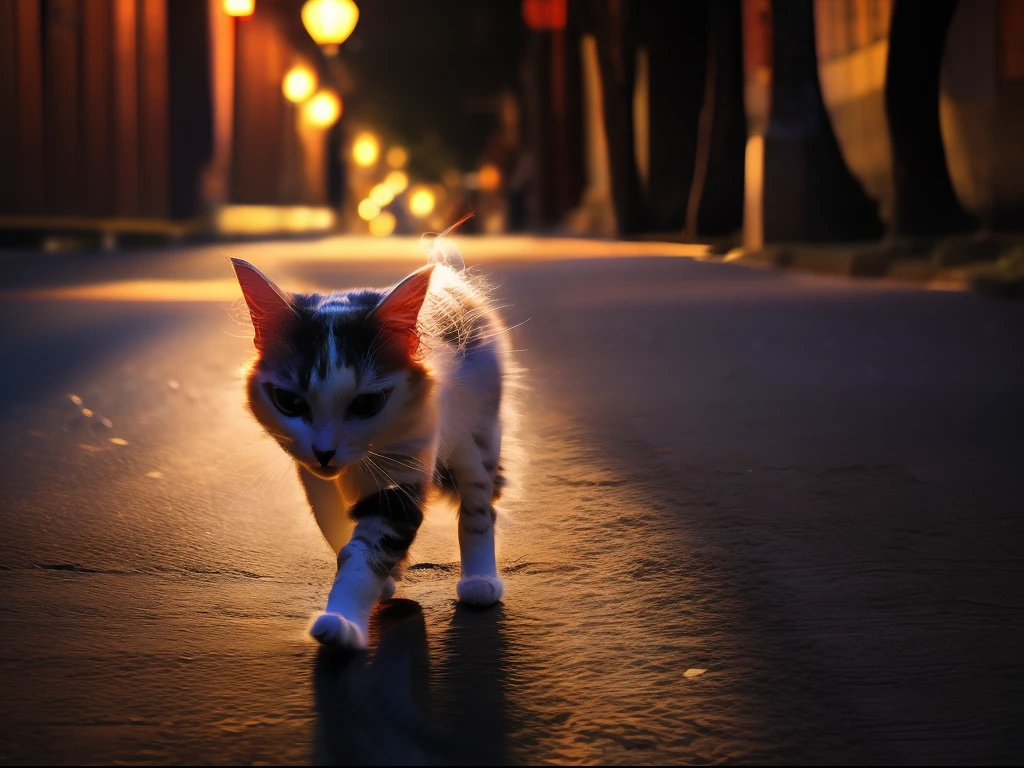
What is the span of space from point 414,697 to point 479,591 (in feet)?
1.86

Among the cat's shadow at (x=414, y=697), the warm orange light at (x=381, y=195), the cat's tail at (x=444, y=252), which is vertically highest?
the warm orange light at (x=381, y=195)

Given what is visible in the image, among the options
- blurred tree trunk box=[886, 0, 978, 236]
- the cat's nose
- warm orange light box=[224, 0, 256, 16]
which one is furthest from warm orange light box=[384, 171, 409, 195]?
the cat's nose

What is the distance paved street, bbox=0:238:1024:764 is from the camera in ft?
6.71

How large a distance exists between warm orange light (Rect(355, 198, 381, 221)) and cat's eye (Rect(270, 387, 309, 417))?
6403 centimetres

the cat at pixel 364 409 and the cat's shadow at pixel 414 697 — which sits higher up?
the cat at pixel 364 409

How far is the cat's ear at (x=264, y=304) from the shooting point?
8.18ft

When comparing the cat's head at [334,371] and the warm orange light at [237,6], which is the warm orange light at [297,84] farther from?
the cat's head at [334,371]

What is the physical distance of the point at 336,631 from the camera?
235 cm

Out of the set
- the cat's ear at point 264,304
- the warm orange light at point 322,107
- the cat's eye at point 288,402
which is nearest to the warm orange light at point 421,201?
the warm orange light at point 322,107

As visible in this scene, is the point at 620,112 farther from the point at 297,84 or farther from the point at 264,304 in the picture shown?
the point at 264,304

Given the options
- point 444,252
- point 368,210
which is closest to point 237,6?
point 444,252

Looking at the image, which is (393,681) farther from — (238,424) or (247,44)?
(247,44)

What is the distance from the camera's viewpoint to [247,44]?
92.0 ft

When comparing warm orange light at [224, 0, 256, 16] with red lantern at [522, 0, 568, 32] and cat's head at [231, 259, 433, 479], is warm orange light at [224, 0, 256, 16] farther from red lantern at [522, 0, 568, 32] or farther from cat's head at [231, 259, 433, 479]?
cat's head at [231, 259, 433, 479]
